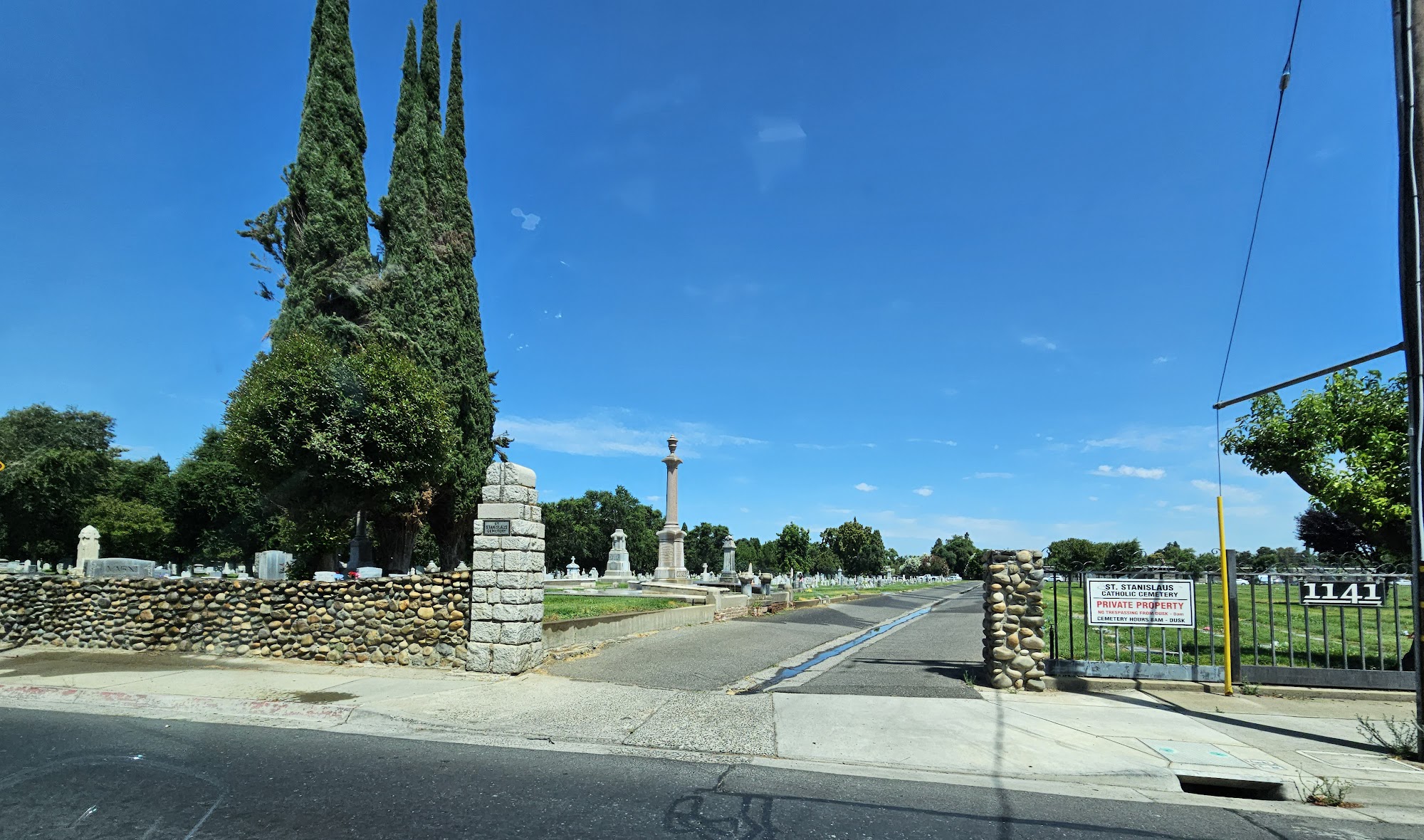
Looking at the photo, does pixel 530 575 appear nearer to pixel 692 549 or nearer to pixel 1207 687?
pixel 1207 687

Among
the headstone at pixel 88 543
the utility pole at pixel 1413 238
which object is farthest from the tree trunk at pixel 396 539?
the utility pole at pixel 1413 238

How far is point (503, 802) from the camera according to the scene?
5.13m

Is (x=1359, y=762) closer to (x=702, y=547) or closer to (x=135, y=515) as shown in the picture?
(x=135, y=515)

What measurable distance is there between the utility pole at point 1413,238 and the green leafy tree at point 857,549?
95.1 m

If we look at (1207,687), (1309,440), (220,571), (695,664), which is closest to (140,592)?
(695,664)

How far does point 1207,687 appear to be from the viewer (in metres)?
9.20

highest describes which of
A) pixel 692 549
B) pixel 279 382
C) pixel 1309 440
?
pixel 279 382

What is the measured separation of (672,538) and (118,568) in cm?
2269

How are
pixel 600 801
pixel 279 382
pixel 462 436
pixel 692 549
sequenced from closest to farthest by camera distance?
pixel 600 801 < pixel 279 382 < pixel 462 436 < pixel 692 549

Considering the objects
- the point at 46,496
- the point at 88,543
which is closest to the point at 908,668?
the point at 88,543

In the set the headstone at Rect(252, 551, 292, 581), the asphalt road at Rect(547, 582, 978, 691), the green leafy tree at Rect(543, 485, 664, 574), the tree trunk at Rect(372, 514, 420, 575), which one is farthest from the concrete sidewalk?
the green leafy tree at Rect(543, 485, 664, 574)

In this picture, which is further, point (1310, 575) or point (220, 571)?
point (220, 571)

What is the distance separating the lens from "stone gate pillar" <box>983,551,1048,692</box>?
9281 mm

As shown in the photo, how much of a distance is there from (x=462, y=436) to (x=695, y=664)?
17.5 m
